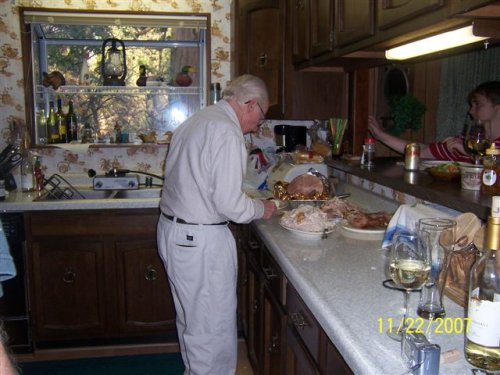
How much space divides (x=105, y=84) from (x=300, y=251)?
2200 millimetres

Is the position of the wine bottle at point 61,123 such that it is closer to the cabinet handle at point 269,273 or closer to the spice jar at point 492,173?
the cabinet handle at point 269,273

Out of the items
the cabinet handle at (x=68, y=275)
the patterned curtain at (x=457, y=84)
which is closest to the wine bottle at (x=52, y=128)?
the cabinet handle at (x=68, y=275)

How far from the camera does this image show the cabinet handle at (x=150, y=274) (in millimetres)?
2877

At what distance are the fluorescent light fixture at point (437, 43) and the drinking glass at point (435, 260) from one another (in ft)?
2.04

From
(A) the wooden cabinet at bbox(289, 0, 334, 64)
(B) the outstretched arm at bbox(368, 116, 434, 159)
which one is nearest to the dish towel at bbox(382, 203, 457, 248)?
(A) the wooden cabinet at bbox(289, 0, 334, 64)

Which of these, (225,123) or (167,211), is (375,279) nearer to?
(225,123)

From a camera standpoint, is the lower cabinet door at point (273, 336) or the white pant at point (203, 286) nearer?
the lower cabinet door at point (273, 336)

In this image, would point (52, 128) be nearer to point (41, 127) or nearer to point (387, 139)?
point (41, 127)

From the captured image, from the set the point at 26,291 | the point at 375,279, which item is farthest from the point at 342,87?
the point at 26,291

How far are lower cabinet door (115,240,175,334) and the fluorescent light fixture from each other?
5.48 feet

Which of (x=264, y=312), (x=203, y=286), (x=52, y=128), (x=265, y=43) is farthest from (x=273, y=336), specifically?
(x=52, y=128)

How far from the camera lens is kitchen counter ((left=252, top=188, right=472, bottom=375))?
3.30ft

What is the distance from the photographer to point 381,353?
1001 mm
